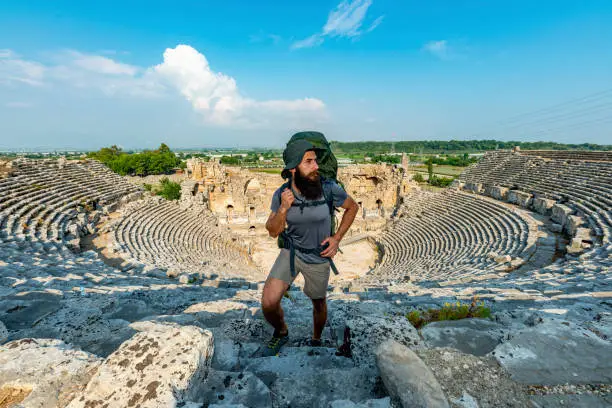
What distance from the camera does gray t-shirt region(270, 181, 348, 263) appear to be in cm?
265

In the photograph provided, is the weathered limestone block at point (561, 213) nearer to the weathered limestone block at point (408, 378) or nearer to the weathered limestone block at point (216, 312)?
the weathered limestone block at point (216, 312)

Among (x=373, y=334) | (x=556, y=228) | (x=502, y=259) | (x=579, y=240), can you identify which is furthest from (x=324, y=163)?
(x=556, y=228)

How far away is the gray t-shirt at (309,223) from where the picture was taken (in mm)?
2650

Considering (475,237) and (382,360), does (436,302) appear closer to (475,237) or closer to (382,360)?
(382,360)

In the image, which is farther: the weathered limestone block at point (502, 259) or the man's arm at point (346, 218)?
the weathered limestone block at point (502, 259)

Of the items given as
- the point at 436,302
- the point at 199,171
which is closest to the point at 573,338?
the point at 436,302

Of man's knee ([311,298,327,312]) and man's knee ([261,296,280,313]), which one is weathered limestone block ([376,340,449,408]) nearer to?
man's knee ([311,298,327,312])

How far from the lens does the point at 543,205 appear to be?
14648mm

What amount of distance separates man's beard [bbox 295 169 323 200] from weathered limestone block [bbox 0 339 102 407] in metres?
1.90

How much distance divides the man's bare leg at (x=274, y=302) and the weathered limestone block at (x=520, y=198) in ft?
61.1

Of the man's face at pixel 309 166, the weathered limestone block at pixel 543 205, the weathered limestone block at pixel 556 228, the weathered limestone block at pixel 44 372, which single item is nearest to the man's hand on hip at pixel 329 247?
the man's face at pixel 309 166

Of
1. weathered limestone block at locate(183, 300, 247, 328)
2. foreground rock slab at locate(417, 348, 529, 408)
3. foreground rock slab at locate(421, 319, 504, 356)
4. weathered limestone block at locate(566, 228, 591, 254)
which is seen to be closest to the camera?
foreground rock slab at locate(417, 348, 529, 408)

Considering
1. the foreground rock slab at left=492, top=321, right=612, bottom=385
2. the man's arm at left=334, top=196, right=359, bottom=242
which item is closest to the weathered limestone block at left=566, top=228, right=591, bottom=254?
Answer: the foreground rock slab at left=492, top=321, right=612, bottom=385

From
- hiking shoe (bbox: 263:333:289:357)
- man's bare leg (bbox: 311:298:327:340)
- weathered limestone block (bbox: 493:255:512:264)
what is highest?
man's bare leg (bbox: 311:298:327:340)
